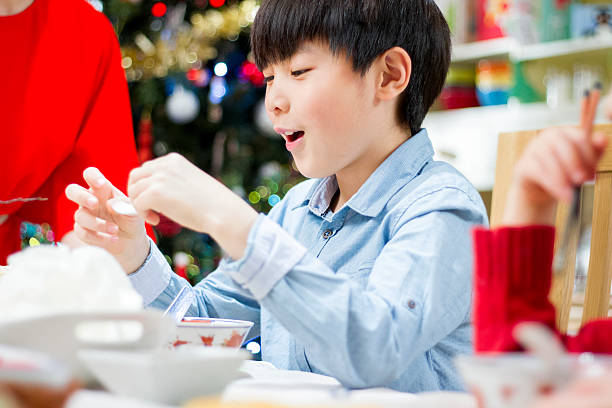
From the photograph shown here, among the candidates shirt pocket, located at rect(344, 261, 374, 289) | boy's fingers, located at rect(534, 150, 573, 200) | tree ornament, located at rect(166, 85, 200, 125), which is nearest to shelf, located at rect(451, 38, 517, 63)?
tree ornament, located at rect(166, 85, 200, 125)

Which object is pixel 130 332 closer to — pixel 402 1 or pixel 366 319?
pixel 366 319

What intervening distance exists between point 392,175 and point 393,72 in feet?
0.51

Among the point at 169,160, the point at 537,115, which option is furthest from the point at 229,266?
the point at 537,115

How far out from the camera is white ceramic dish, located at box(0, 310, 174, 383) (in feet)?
1.79

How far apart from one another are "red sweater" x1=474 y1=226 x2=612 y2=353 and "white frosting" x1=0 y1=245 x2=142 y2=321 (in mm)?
275

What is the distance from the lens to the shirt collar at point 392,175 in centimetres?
104

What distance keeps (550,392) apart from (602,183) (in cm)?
65

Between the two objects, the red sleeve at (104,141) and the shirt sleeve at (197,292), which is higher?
the red sleeve at (104,141)

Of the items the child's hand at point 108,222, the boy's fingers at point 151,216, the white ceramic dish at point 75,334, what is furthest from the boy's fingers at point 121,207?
the white ceramic dish at point 75,334

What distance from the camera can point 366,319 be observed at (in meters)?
0.74

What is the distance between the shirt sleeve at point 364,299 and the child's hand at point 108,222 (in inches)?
12.3

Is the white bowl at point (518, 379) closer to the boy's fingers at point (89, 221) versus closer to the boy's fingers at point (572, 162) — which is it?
the boy's fingers at point (572, 162)

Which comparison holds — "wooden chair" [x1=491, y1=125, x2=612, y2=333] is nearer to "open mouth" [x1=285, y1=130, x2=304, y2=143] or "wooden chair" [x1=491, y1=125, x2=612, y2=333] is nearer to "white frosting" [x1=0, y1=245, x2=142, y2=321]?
"open mouth" [x1=285, y1=130, x2=304, y2=143]

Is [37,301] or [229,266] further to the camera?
[229,266]
